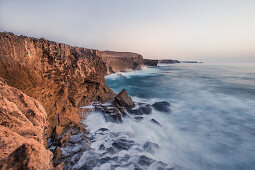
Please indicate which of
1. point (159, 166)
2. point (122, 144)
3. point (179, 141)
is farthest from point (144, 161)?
point (179, 141)

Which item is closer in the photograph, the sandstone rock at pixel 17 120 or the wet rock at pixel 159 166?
the sandstone rock at pixel 17 120

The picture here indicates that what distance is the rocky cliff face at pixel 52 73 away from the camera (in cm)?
223

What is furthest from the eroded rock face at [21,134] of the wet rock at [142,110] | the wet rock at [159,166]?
the wet rock at [142,110]

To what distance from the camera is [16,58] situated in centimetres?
227

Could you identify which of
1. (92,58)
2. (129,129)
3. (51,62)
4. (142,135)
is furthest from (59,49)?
(142,135)

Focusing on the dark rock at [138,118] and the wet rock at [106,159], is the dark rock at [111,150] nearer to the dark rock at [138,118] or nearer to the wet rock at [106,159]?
the wet rock at [106,159]

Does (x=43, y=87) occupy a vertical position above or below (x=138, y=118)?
above

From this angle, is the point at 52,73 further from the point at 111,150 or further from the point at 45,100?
the point at 111,150

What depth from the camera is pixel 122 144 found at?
3.18 m

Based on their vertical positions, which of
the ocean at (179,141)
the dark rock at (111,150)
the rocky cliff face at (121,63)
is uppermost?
the rocky cliff face at (121,63)

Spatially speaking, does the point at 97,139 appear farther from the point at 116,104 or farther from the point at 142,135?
the point at 116,104

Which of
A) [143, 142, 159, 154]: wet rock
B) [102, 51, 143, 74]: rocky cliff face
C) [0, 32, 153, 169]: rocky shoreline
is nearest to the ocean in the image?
[143, 142, 159, 154]: wet rock

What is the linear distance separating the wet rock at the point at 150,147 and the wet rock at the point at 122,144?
0.37 metres

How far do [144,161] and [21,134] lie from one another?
2.38 meters
